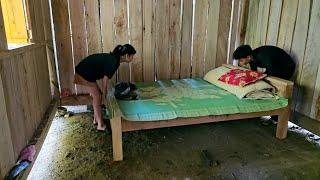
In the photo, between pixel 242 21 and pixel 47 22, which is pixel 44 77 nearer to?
pixel 47 22

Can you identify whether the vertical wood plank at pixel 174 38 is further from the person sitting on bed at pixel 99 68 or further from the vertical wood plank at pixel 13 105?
the vertical wood plank at pixel 13 105

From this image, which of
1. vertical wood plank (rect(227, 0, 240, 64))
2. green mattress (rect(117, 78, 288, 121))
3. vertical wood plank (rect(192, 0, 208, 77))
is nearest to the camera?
green mattress (rect(117, 78, 288, 121))

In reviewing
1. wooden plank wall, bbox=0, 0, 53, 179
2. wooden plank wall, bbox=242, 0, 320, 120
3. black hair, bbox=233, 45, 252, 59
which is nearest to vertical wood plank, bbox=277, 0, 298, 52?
wooden plank wall, bbox=242, 0, 320, 120

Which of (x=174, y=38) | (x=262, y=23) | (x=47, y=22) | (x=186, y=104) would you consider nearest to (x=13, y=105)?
(x=186, y=104)

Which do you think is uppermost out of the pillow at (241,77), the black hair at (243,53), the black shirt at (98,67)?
the black hair at (243,53)

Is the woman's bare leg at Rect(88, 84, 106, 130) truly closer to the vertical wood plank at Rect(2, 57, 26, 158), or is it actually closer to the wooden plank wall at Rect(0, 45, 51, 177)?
the wooden plank wall at Rect(0, 45, 51, 177)

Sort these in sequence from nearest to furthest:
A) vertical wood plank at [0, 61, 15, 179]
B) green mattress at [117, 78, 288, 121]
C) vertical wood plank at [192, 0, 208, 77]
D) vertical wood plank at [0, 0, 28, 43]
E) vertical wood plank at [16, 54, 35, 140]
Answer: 1. vertical wood plank at [0, 61, 15, 179]
2. vertical wood plank at [16, 54, 35, 140]
3. vertical wood plank at [0, 0, 28, 43]
4. green mattress at [117, 78, 288, 121]
5. vertical wood plank at [192, 0, 208, 77]

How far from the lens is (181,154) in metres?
2.43

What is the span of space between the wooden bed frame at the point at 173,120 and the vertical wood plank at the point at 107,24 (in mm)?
819

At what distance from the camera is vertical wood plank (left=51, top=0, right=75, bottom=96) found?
3.15 metres

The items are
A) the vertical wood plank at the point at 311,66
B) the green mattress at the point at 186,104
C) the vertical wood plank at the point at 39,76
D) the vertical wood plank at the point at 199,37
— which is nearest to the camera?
the green mattress at the point at 186,104

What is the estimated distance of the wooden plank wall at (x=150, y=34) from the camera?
3.25 m

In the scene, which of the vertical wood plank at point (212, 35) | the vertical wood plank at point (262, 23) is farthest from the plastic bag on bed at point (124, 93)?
the vertical wood plank at point (262, 23)

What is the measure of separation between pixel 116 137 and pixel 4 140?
0.91 metres
